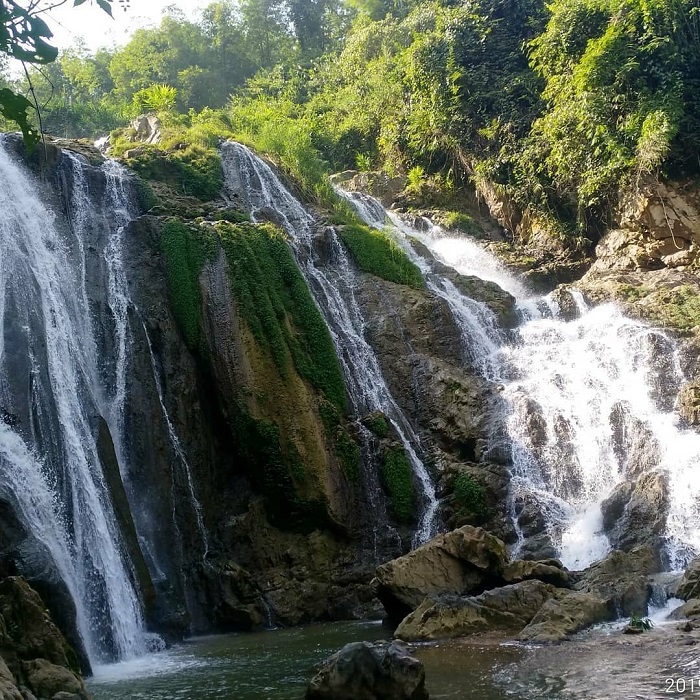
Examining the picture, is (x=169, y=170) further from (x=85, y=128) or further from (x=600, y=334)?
(x=85, y=128)

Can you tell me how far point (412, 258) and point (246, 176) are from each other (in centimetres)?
622

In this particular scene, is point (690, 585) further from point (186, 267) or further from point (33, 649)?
point (186, 267)

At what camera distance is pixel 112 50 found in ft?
174

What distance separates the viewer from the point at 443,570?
13609 millimetres

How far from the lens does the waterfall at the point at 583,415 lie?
53.4 ft

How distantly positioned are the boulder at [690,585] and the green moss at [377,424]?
754 cm

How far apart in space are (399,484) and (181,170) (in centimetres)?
1306

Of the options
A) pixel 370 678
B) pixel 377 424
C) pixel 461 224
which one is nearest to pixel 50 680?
pixel 370 678

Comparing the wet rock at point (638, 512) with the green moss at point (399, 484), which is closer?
the wet rock at point (638, 512)

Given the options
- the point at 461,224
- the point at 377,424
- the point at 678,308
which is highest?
the point at 461,224

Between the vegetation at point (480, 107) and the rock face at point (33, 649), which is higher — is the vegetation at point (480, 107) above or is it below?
above

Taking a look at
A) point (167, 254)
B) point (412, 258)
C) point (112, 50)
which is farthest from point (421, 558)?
point (112, 50)

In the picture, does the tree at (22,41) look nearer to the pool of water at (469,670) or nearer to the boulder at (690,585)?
the pool of water at (469,670)

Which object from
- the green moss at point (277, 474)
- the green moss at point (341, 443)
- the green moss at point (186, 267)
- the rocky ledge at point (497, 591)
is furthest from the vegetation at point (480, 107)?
the rocky ledge at point (497, 591)
